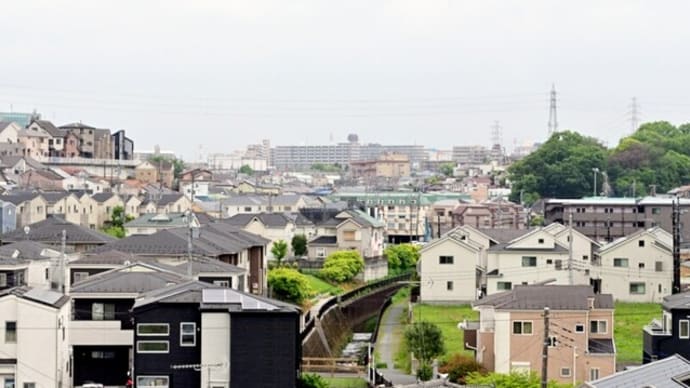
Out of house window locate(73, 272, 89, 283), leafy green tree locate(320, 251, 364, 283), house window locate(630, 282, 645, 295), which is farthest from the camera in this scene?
leafy green tree locate(320, 251, 364, 283)

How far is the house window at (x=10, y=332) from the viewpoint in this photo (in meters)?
18.8

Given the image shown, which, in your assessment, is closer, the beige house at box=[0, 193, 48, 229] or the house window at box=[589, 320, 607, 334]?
the house window at box=[589, 320, 607, 334]

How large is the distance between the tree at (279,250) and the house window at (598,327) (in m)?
19.5

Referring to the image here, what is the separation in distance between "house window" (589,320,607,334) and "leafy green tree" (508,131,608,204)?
43032 mm

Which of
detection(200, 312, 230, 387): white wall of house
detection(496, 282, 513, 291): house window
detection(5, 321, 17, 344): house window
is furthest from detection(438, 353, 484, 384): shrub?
detection(496, 282, 513, 291): house window

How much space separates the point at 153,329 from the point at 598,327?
8.68 meters

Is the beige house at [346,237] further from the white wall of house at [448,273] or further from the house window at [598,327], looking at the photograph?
the house window at [598,327]

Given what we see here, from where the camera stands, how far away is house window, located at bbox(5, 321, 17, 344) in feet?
61.7

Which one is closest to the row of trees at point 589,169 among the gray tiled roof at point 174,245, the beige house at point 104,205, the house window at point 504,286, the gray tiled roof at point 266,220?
the gray tiled roof at point 266,220

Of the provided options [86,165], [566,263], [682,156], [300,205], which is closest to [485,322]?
[566,263]

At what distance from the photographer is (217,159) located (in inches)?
6014

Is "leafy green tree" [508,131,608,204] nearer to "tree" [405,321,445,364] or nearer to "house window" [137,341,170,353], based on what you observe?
"tree" [405,321,445,364]

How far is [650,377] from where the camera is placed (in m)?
14.0

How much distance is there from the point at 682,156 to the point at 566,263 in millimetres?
38675
